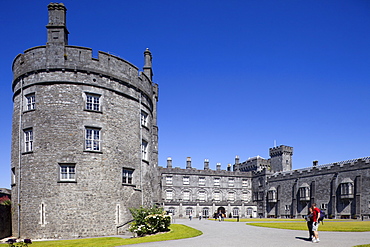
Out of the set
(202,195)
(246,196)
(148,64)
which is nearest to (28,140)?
(148,64)

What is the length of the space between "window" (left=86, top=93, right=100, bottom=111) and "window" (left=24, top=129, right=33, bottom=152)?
13.8ft

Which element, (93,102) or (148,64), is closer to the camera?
(93,102)

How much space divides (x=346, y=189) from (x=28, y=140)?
157ft

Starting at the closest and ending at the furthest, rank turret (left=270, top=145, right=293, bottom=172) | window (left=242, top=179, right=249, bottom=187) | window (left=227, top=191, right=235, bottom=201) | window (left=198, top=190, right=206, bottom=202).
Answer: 1. window (left=198, top=190, right=206, bottom=202)
2. window (left=227, top=191, right=235, bottom=201)
3. window (left=242, top=179, right=249, bottom=187)
4. turret (left=270, top=145, right=293, bottom=172)

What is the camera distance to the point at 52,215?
21438 millimetres

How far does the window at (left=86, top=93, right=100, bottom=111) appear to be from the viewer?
2352 cm

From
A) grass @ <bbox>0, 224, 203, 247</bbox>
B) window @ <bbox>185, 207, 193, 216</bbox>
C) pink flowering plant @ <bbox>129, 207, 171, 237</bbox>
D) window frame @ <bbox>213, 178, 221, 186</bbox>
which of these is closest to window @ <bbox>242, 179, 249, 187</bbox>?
window frame @ <bbox>213, 178, 221, 186</bbox>

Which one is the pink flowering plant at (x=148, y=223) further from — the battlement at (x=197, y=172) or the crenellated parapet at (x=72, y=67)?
the battlement at (x=197, y=172)

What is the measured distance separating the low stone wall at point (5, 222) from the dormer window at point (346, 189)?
47.3m

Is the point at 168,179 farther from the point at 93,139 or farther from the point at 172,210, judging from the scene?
the point at 93,139

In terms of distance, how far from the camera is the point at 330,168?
57.2 meters

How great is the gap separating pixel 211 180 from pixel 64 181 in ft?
177

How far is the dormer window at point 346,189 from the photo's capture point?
171 feet

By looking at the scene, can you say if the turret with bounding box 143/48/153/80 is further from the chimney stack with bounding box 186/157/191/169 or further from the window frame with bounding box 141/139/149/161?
the chimney stack with bounding box 186/157/191/169
